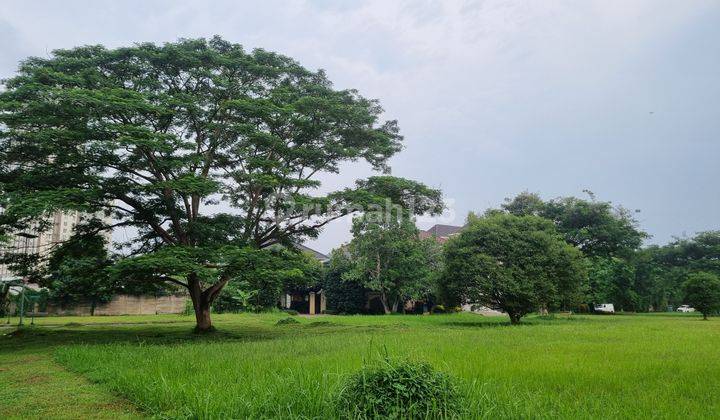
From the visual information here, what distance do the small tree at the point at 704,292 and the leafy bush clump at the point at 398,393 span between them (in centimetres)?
2595

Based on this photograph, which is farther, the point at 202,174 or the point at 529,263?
the point at 529,263

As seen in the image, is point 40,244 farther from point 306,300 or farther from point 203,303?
point 306,300

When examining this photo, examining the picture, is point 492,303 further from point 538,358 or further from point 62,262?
point 62,262

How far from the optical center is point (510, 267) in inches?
700

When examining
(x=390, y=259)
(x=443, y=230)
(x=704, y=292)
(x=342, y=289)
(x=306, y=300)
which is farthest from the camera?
(x=443, y=230)

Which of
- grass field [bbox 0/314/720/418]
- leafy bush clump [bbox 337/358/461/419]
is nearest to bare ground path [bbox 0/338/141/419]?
grass field [bbox 0/314/720/418]

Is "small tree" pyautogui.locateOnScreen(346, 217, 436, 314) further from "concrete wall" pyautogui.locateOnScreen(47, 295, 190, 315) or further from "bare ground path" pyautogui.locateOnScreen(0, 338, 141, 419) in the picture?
"bare ground path" pyautogui.locateOnScreen(0, 338, 141, 419)

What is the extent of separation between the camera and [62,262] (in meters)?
13.8

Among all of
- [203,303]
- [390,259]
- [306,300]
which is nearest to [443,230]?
[306,300]

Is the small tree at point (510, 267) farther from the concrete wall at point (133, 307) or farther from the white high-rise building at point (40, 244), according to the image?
the concrete wall at point (133, 307)

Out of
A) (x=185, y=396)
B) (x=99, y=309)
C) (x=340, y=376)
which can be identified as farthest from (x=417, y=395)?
(x=99, y=309)

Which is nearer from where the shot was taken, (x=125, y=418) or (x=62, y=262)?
(x=125, y=418)

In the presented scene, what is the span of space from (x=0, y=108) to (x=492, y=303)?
16.2 meters

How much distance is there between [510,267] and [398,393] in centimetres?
1517
